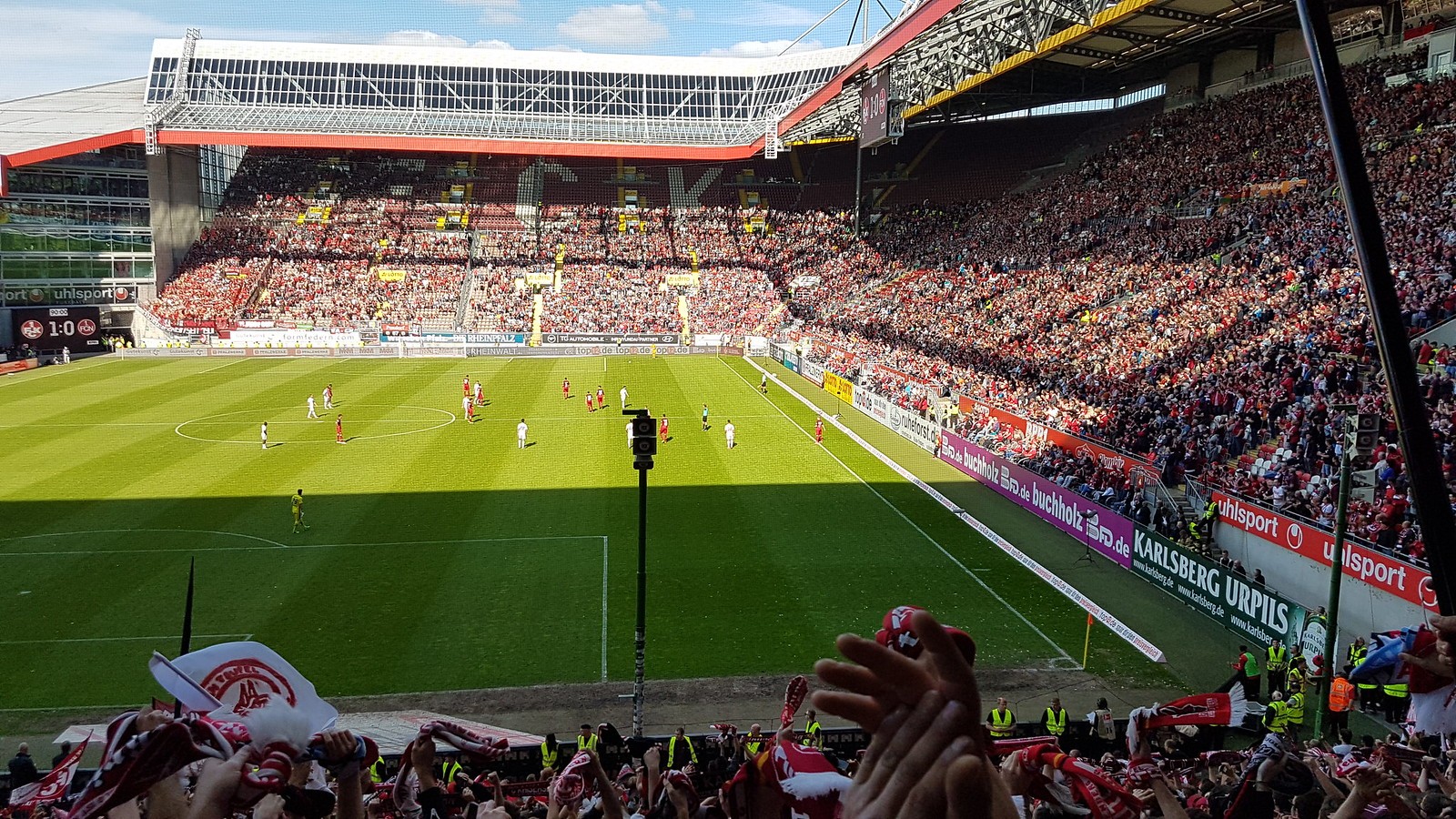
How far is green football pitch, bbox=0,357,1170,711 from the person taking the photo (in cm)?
1641

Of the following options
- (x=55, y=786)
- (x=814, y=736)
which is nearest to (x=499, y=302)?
(x=814, y=736)

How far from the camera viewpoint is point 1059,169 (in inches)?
2453

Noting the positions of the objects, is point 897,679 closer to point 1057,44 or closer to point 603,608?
point 603,608

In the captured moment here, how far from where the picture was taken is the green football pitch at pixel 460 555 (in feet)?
53.8

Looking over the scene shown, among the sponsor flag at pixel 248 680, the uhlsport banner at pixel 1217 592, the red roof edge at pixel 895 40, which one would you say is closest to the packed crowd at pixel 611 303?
the red roof edge at pixel 895 40

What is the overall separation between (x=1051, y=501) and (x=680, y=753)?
16.0 meters

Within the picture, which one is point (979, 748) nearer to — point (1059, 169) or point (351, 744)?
point (351, 744)

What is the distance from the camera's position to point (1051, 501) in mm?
24188

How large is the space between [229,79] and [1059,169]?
66.1 metres

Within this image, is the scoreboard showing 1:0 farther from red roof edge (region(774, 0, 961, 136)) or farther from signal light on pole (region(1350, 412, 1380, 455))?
signal light on pole (region(1350, 412, 1380, 455))

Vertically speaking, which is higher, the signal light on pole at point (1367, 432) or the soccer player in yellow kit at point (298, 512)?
the signal light on pole at point (1367, 432)

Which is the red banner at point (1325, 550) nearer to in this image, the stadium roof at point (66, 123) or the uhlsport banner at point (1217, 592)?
the uhlsport banner at point (1217, 592)

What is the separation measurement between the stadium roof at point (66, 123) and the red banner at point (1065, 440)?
5311 centimetres

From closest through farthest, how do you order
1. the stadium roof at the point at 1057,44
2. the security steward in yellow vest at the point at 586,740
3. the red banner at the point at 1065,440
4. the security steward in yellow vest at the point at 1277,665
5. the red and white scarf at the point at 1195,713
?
the red and white scarf at the point at 1195,713, the security steward in yellow vest at the point at 586,740, the security steward in yellow vest at the point at 1277,665, the red banner at the point at 1065,440, the stadium roof at the point at 1057,44
